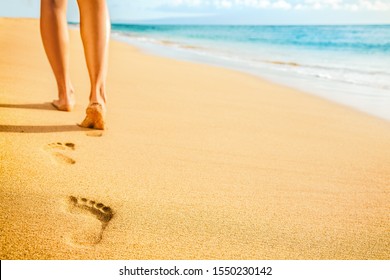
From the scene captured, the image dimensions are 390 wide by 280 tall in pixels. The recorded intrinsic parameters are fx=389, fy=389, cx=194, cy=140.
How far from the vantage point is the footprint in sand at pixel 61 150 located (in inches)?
56.5

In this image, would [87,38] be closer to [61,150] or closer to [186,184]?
[61,150]

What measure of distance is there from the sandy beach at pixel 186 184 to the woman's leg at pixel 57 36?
8.3 inches

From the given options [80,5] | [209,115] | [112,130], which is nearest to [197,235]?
[112,130]

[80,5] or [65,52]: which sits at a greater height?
[80,5]

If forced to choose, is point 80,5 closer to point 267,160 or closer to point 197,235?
point 267,160

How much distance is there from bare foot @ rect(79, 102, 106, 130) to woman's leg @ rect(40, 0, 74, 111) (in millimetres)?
307

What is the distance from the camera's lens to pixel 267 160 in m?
1.67

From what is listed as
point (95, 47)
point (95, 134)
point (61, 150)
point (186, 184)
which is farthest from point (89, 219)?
point (95, 47)

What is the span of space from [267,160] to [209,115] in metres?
0.76

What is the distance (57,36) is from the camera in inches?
73.9

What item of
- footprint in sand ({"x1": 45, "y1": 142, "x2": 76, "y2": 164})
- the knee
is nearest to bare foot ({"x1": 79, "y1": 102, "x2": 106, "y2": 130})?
footprint in sand ({"x1": 45, "y1": 142, "x2": 76, "y2": 164})

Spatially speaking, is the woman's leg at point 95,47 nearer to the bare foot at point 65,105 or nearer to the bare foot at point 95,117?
the bare foot at point 95,117

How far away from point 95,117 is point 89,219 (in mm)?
798

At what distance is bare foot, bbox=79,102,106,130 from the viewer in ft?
5.73
